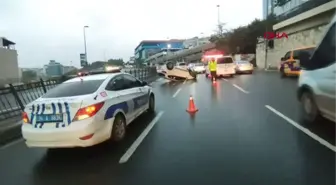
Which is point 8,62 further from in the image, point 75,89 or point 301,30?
point 75,89

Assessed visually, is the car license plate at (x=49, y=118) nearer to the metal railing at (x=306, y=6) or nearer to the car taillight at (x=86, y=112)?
the car taillight at (x=86, y=112)

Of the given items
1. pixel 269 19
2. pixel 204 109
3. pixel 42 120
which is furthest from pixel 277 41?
pixel 42 120

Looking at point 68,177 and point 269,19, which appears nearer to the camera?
point 68,177

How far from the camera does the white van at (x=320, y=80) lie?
665 cm

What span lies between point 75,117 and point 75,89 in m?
1.14

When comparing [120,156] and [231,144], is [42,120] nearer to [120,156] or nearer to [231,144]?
[120,156]

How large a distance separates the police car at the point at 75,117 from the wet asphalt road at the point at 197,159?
362mm

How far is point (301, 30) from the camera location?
124ft

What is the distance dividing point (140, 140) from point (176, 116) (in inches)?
114

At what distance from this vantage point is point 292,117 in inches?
352

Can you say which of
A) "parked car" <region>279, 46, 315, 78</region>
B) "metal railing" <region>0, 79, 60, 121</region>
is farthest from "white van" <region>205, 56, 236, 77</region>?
"metal railing" <region>0, 79, 60, 121</region>

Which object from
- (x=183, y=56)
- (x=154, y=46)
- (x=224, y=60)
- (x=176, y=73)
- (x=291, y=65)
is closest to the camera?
(x=291, y=65)

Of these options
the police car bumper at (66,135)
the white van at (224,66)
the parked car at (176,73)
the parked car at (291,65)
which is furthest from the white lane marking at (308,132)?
the white van at (224,66)

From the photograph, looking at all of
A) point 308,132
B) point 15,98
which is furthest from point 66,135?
point 15,98
